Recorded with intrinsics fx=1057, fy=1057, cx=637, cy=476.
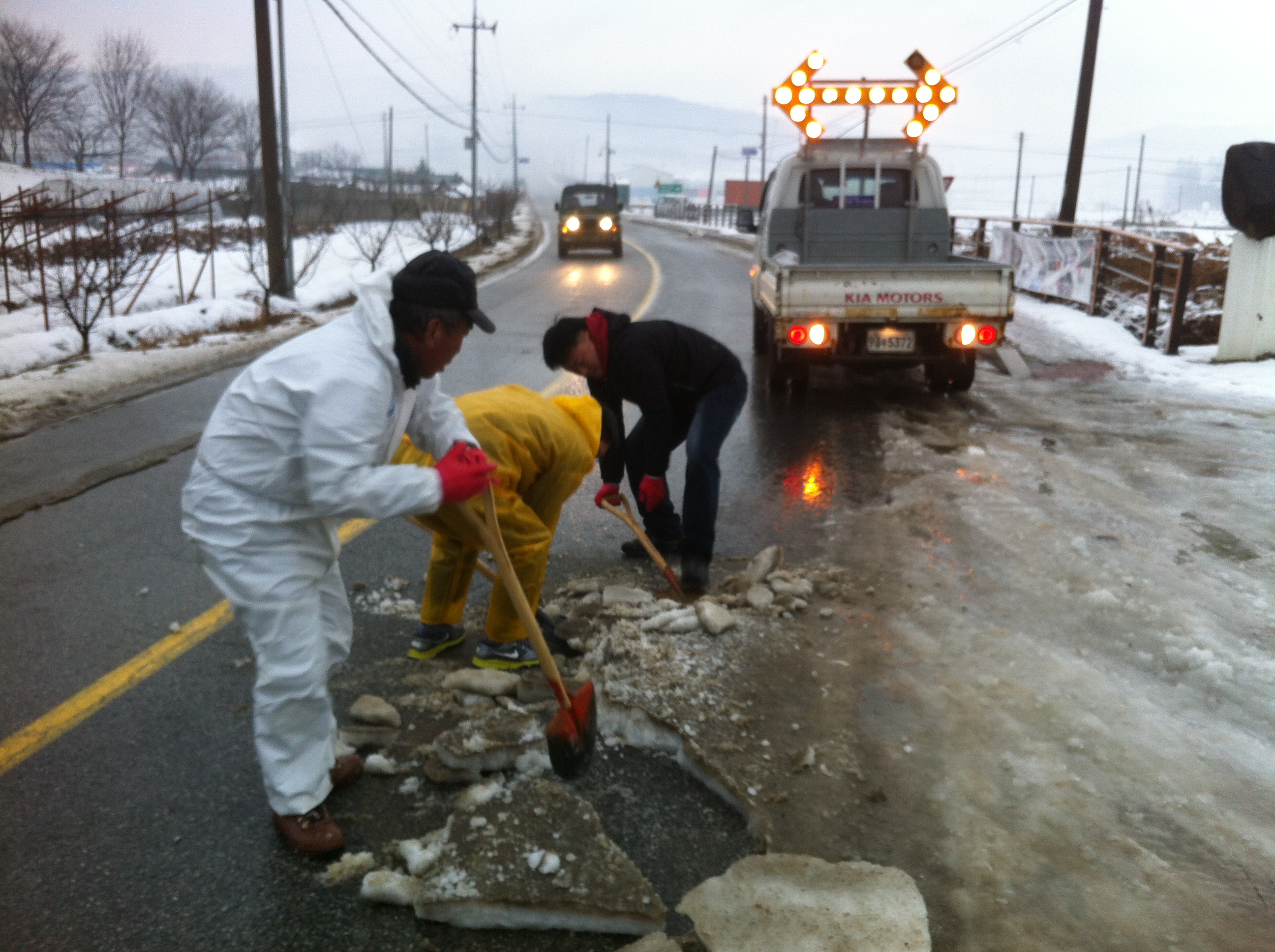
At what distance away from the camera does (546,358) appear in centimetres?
473

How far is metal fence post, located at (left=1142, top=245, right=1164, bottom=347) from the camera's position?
12.4m

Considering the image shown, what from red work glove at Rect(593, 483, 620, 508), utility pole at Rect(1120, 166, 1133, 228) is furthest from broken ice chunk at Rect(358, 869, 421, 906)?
utility pole at Rect(1120, 166, 1133, 228)

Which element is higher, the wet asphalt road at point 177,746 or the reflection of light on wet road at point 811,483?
the reflection of light on wet road at point 811,483

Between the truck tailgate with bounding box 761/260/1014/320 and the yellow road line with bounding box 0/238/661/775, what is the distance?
219 inches

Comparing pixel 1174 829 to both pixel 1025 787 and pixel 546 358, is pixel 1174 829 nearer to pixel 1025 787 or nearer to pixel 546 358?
pixel 1025 787

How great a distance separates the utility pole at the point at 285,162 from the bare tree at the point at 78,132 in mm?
51112

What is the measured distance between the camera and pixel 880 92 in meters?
9.80

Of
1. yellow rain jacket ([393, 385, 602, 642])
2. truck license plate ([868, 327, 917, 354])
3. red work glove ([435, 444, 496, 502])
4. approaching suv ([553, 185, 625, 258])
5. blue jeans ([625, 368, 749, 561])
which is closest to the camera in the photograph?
red work glove ([435, 444, 496, 502])

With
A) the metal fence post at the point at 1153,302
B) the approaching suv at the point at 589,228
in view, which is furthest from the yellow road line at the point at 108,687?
the approaching suv at the point at 589,228

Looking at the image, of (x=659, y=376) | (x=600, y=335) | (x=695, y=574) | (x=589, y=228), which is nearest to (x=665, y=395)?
(x=659, y=376)

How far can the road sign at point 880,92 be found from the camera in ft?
31.6

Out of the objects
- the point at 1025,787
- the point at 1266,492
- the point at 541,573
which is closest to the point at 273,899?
the point at 541,573

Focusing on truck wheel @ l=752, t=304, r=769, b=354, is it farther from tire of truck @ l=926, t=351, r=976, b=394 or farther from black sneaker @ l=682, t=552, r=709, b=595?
black sneaker @ l=682, t=552, r=709, b=595

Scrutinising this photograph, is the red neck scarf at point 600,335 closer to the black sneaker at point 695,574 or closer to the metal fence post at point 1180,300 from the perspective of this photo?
the black sneaker at point 695,574
